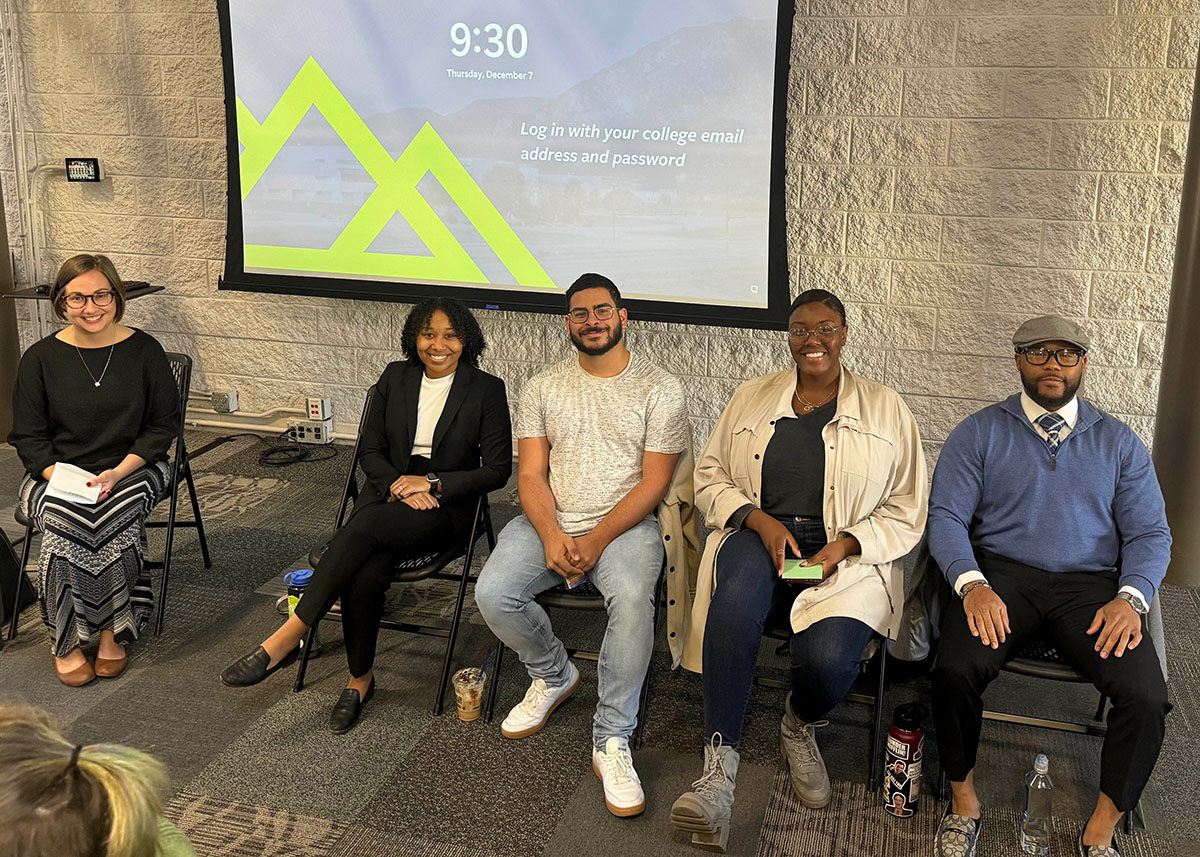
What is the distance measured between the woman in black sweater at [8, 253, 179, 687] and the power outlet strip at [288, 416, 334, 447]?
1.82m

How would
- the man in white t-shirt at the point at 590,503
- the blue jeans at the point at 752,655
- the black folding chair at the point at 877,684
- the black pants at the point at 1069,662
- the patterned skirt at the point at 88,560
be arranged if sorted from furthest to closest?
the patterned skirt at the point at 88,560 → the man in white t-shirt at the point at 590,503 → the black folding chair at the point at 877,684 → the blue jeans at the point at 752,655 → the black pants at the point at 1069,662

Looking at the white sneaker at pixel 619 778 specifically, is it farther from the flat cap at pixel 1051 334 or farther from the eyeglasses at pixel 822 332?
the flat cap at pixel 1051 334

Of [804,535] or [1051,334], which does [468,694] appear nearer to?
[804,535]

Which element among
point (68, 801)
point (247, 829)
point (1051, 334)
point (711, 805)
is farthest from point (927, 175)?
point (68, 801)

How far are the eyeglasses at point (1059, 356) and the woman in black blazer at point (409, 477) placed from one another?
1.45 metres

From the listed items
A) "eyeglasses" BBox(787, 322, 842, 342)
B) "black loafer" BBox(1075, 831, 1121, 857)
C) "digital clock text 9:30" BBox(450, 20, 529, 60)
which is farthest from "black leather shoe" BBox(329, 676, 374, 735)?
"digital clock text 9:30" BBox(450, 20, 529, 60)

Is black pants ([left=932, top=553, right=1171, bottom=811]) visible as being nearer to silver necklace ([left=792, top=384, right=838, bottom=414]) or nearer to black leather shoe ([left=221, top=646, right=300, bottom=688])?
silver necklace ([left=792, top=384, right=838, bottom=414])

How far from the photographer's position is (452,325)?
3.35m

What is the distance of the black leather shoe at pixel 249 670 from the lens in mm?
3021

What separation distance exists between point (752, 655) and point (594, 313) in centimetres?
102

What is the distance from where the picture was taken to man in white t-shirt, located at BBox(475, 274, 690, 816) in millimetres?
2846

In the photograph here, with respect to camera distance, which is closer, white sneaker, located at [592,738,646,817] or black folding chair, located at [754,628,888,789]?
white sneaker, located at [592,738,646,817]

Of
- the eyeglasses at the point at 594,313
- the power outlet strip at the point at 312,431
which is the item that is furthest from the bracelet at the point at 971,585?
the power outlet strip at the point at 312,431

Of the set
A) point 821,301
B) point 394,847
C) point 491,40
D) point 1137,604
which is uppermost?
point 491,40
